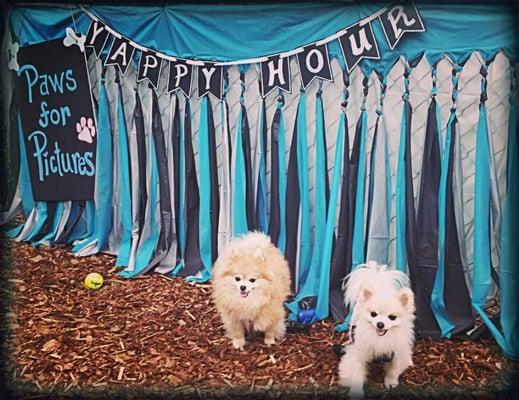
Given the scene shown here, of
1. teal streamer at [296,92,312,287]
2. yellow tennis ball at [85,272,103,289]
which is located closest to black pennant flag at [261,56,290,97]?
teal streamer at [296,92,312,287]

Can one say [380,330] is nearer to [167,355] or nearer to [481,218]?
[481,218]

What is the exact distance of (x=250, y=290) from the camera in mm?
2162

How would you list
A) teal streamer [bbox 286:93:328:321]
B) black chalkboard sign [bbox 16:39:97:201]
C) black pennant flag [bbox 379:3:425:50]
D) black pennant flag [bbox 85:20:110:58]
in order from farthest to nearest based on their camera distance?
black chalkboard sign [bbox 16:39:97:201] → black pennant flag [bbox 85:20:110:58] → teal streamer [bbox 286:93:328:321] → black pennant flag [bbox 379:3:425:50]

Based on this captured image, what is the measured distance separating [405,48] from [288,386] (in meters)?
1.58

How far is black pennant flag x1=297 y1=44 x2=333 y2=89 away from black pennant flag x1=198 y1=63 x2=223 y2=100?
387 millimetres

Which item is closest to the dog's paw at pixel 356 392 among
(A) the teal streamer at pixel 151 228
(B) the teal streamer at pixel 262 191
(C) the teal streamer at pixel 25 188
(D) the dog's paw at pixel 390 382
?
(D) the dog's paw at pixel 390 382

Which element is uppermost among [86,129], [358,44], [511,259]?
[358,44]

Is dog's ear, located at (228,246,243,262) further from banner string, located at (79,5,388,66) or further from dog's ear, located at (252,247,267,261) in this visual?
banner string, located at (79,5,388,66)

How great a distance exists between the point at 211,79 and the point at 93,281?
46.4 inches

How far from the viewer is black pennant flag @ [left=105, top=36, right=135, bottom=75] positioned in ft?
8.03

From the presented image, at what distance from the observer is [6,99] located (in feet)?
8.47

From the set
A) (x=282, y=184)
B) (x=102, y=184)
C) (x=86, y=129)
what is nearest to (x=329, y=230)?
(x=282, y=184)

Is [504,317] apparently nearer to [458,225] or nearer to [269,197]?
[458,225]

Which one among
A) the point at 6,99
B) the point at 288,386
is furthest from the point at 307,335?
the point at 6,99
